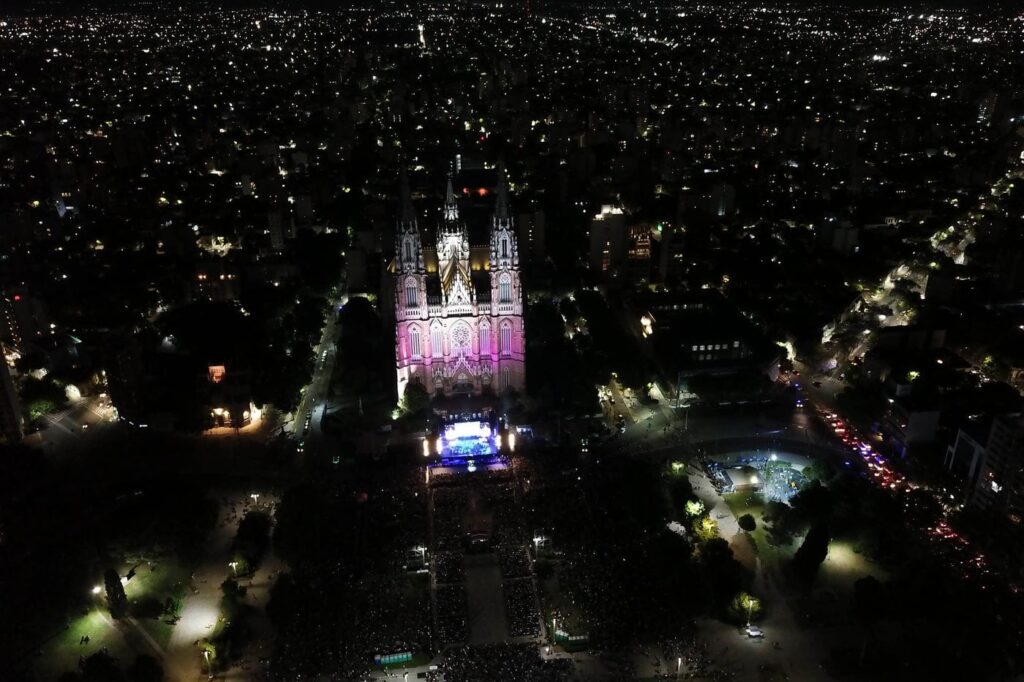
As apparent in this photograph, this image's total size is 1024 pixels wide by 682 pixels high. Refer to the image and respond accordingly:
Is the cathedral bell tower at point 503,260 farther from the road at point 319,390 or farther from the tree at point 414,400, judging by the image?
the road at point 319,390

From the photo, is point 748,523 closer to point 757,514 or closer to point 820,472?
point 757,514

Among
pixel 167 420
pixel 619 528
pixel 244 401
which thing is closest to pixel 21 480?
pixel 167 420

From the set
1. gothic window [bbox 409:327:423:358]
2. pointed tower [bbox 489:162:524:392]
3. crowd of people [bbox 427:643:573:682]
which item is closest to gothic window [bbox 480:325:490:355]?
pointed tower [bbox 489:162:524:392]

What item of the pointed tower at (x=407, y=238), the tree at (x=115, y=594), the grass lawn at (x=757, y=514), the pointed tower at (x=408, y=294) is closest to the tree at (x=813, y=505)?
the grass lawn at (x=757, y=514)

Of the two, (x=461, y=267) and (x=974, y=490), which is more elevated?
(x=461, y=267)

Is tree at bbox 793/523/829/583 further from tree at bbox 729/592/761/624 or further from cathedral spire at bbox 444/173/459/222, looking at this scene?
cathedral spire at bbox 444/173/459/222

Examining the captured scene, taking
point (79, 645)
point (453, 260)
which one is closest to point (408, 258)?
point (453, 260)

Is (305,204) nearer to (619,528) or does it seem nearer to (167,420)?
(167,420)
